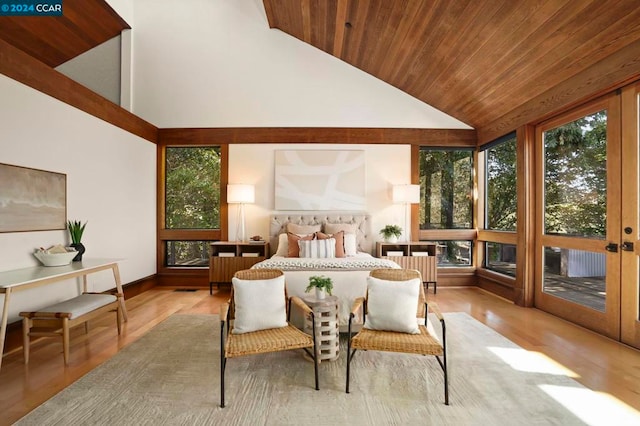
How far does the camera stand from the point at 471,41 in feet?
11.9

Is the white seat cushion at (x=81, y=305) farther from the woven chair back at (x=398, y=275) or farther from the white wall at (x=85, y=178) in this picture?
the woven chair back at (x=398, y=275)

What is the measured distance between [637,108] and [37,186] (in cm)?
621

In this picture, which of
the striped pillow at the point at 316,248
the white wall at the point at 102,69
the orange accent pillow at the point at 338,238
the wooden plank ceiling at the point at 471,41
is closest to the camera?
the wooden plank ceiling at the point at 471,41

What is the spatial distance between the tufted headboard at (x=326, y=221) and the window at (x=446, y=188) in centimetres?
108

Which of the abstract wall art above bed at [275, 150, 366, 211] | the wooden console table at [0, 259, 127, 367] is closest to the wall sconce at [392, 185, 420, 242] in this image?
the abstract wall art above bed at [275, 150, 366, 211]

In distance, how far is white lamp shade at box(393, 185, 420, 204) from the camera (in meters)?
5.40

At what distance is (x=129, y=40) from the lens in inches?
215

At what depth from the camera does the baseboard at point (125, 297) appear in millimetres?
2947

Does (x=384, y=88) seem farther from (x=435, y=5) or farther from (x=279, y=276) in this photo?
(x=279, y=276)

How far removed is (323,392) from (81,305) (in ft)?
8.00

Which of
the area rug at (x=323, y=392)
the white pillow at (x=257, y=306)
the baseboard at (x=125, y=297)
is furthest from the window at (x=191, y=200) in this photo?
the white pillow at (x=257, y=306)

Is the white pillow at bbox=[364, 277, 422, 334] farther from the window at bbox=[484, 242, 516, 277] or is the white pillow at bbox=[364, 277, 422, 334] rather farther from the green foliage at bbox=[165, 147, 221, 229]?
the green foliage at bbox=[165, 147, 221, 229]

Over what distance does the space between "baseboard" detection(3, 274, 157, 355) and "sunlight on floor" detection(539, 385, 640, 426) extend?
469cm

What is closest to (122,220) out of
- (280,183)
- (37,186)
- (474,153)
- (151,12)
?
(37,186)
